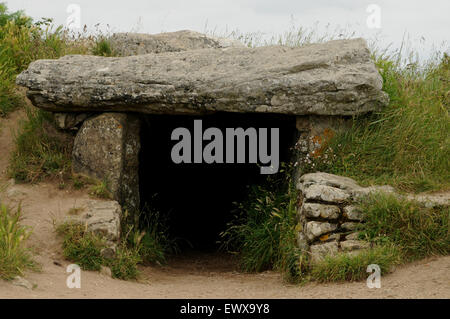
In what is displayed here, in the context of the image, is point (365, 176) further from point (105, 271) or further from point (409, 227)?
point (105, 271)

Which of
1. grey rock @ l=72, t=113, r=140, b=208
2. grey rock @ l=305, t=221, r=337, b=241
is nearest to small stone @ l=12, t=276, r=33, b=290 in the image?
grey rock @ l=72, t=113, r=140, b=208

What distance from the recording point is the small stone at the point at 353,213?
703 centimetres

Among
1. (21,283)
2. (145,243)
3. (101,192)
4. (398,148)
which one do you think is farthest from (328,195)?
(21,283)

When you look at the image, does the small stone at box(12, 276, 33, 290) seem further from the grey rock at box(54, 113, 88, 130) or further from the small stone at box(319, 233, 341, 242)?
the grey rock at box(54, 113, 88, 130)

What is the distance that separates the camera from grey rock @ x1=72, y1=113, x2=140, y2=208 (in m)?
8.42

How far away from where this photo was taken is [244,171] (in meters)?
11.0

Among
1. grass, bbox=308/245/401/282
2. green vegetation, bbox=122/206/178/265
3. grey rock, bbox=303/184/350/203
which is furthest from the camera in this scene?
green vegetation, bbox=122/206/178/265

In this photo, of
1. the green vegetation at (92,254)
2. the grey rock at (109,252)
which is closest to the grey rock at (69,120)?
the green vegetation at (92,254)

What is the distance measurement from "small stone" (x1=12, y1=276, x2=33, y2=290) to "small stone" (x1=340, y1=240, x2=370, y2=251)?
319 cm

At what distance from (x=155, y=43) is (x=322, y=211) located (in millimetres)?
4934

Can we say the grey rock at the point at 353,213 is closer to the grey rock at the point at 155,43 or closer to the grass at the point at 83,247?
the grass at the point at 83,247

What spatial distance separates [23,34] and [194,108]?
4.22 meters

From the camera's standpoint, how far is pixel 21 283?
5840 millimetres

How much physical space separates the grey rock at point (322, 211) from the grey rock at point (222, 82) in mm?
1383
